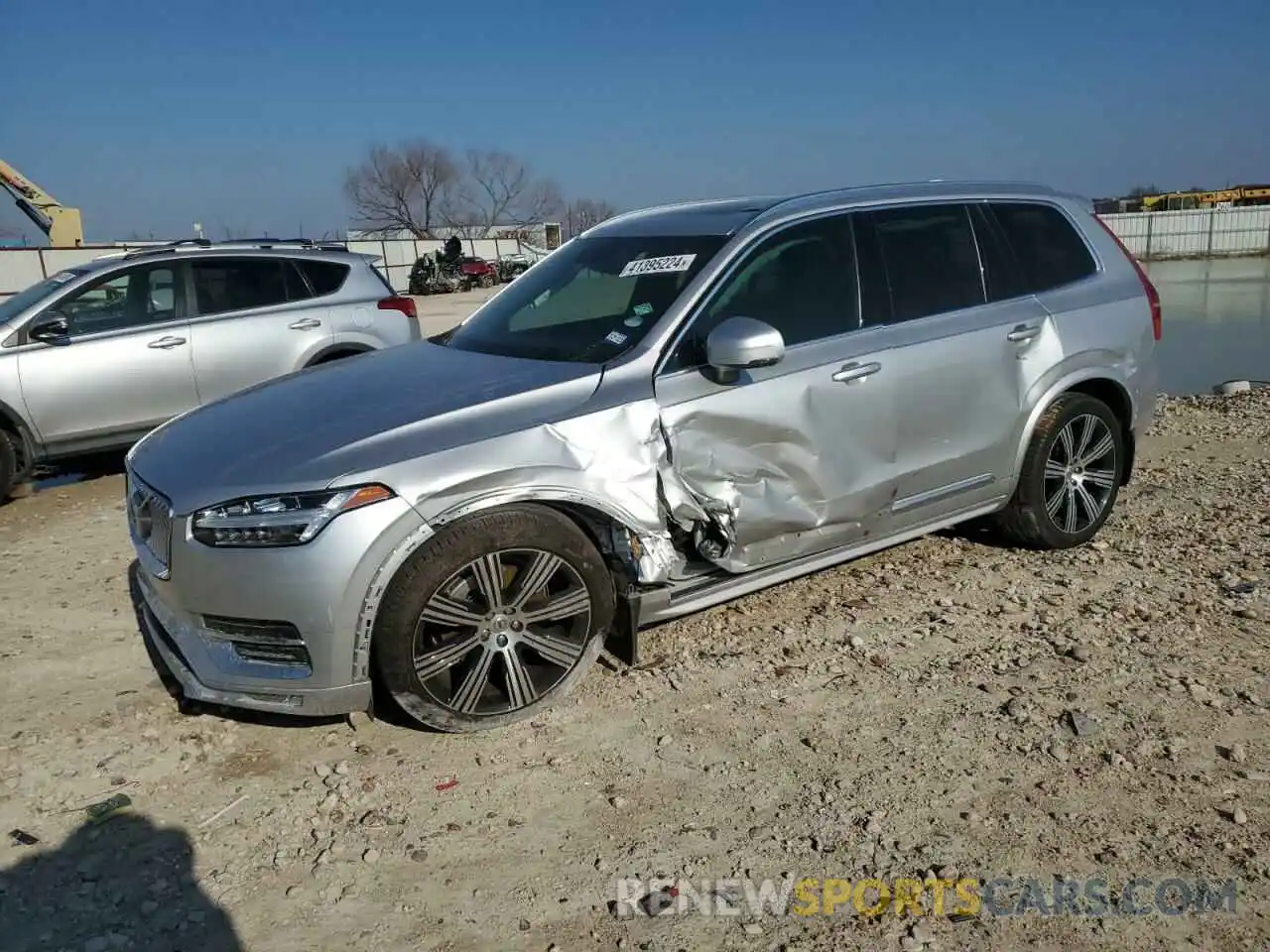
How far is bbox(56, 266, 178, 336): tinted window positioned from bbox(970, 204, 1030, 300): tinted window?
5900mm

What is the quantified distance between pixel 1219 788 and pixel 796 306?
228 cm

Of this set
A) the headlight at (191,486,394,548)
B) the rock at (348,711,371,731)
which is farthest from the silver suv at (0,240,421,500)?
the headlight at (191,486,394,548)

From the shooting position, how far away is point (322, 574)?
310 cm

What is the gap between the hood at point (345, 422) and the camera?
3.24 meters

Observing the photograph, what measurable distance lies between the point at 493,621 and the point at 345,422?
0.87 m

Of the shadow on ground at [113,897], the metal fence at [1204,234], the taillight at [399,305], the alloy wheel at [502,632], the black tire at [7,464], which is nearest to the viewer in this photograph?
the shadow on ground at [113,897]

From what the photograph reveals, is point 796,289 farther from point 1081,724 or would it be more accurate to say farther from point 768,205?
point 1081,724

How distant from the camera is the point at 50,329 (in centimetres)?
700

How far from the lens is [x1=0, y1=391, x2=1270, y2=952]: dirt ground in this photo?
2617 millimetres

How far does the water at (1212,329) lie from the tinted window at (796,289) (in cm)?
740

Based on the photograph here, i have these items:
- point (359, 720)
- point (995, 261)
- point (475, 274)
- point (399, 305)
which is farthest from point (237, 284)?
point (475, 274)

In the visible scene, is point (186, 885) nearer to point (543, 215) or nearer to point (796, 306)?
point (796, 306)

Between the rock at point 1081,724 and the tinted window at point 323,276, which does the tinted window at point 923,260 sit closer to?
the rock at point 1081,724

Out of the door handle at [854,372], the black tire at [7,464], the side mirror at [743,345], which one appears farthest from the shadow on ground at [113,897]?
the black tire at [7,464]
